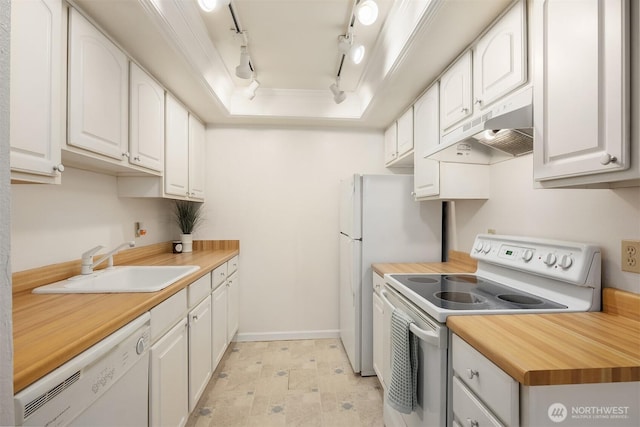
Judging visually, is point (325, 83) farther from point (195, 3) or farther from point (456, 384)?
point (456, 384)

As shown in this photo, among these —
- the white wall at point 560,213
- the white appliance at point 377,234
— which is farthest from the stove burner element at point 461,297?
the white appliance at point 377,234

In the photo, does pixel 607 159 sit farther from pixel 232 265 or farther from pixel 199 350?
pixel 232 265

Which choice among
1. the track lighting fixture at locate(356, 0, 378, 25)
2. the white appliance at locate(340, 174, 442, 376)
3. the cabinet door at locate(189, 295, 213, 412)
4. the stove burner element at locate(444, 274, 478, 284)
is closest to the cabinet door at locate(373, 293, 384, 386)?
the white appliance at locate(340, 174, 442, 376)

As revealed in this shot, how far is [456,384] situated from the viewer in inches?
42.6

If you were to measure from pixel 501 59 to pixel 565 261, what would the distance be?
936mm

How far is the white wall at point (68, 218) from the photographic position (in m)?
1.39

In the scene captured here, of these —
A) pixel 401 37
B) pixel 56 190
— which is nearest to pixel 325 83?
pixel 401 37

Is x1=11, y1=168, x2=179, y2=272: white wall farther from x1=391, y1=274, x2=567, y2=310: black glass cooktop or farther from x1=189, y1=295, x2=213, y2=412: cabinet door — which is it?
x1=391, y1=274, x2=567, y2=310: black glass cooktop

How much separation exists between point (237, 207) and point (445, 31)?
2.30 meters

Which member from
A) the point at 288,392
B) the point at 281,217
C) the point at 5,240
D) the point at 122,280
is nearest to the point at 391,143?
the point at 281,217

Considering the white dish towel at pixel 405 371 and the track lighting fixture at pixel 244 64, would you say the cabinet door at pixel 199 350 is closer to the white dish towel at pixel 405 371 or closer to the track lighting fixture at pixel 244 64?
the white dish towel at pixel 405 371

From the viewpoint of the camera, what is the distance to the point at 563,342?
903mm

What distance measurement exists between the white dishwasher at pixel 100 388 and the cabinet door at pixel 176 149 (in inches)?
50.6

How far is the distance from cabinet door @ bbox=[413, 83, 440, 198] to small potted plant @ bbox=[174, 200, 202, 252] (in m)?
2.06
